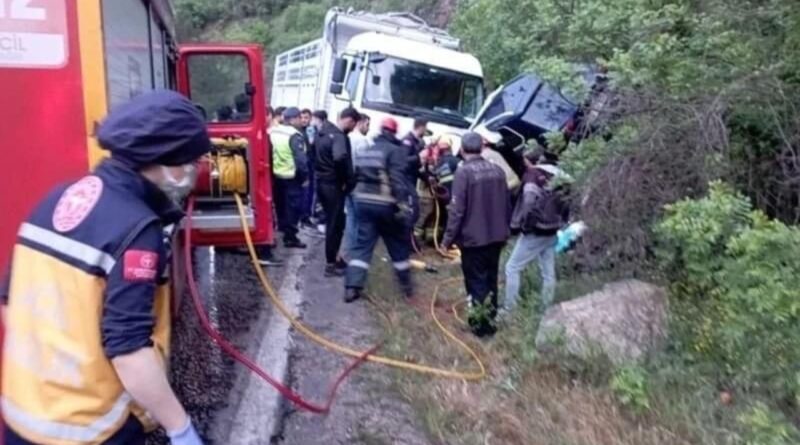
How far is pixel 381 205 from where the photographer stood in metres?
8.95

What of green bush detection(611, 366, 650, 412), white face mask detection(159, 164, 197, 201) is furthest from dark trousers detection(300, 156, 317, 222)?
white face mask detection(159, 164, 197, 201)

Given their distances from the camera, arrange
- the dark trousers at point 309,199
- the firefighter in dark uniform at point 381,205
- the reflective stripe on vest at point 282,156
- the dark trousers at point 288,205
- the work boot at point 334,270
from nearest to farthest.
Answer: the firefighter in dark uniform at point 381,205, the work boot at point 334,270, the reflective stripe on vest at point 282,156, the dark trousers at point 288,205, the dark trousers at point 309,199

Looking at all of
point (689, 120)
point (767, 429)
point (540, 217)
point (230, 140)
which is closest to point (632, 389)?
point (767, 429)

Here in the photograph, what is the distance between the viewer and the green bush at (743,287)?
5.12 m

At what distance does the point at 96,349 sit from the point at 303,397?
3810 millimetres

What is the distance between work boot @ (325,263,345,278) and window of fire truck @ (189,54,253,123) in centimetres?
185

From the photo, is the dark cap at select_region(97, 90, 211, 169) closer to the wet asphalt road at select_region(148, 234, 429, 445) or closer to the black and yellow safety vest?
the black and yellow safety vest

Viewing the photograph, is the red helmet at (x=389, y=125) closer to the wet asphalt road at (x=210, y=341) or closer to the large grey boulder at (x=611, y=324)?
the wet asphalt road at (x=210, y=341)

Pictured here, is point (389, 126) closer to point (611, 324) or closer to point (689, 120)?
point (689, 120)

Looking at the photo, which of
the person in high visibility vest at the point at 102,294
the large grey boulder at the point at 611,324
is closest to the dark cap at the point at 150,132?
the person in high visibility vest at the point at 102,294

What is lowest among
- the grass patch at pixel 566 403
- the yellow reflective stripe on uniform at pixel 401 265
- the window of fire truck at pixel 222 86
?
the yellow reflective stripe on uniform at pixel 401 265

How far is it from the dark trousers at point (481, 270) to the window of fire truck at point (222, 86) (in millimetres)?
2574

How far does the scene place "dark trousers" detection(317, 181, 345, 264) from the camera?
33.8 feet

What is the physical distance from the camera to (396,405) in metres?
6.15
